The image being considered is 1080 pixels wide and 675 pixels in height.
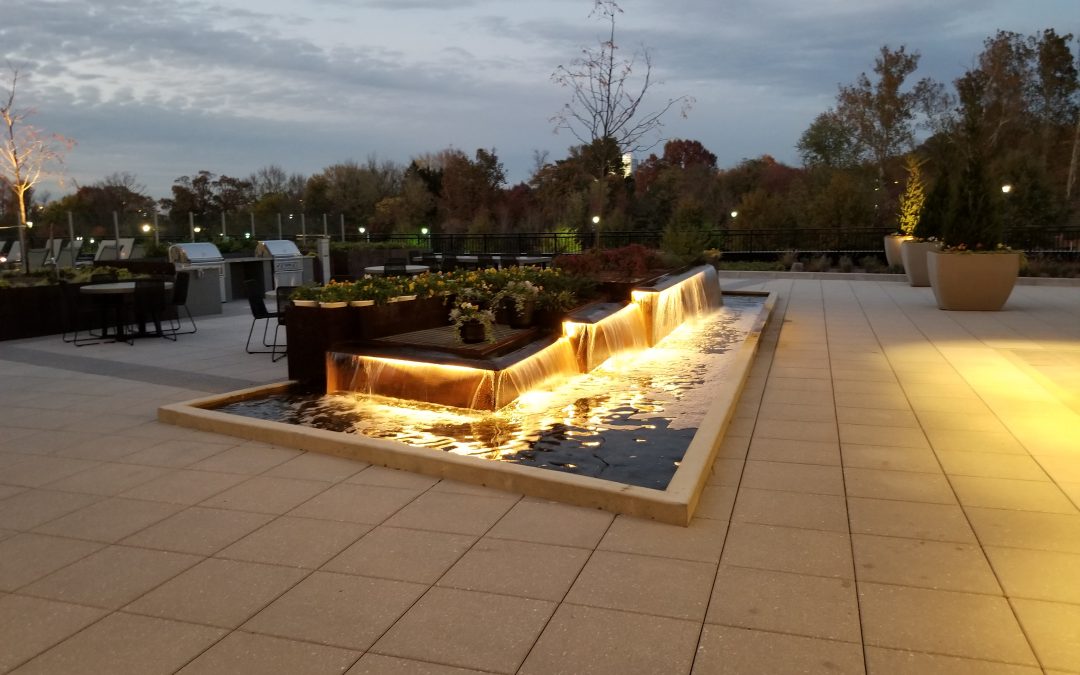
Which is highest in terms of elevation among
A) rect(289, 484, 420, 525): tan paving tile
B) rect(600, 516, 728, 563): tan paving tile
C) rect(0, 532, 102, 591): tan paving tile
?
rect(600, 516, 728, 563): tan paving tile

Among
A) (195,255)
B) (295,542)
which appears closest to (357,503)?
(295,542)

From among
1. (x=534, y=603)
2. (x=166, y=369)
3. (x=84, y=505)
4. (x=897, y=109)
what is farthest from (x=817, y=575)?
(x=897, y=109)

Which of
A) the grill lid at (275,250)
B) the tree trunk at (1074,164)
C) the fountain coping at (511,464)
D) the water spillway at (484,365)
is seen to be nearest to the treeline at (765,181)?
the tree trunk at (1074,164)

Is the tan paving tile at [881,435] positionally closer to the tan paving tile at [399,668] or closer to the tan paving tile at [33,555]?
the tan paving tile at [399,668]

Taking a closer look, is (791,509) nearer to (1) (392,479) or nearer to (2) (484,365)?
(1) (392,479)

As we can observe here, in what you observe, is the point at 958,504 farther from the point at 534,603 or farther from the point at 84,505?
the point at 84,505

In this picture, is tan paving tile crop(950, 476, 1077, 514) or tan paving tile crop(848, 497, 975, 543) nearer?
tan paving tile crop(848, 497, 975, 543)

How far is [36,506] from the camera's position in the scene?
155 inches

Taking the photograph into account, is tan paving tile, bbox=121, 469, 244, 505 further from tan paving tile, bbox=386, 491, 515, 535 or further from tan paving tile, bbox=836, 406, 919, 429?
tan paving tile, bbox=836, 406, 919, 429

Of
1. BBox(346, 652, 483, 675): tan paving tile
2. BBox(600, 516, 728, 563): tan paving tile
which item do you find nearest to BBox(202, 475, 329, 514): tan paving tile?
BBox(600, 516, 728, 563): tan paving tile

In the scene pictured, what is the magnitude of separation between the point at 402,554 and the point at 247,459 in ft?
6.00

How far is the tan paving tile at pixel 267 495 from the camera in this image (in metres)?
3.88

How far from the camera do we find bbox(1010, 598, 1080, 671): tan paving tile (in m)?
2.45

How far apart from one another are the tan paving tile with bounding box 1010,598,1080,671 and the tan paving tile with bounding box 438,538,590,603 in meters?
1.63
